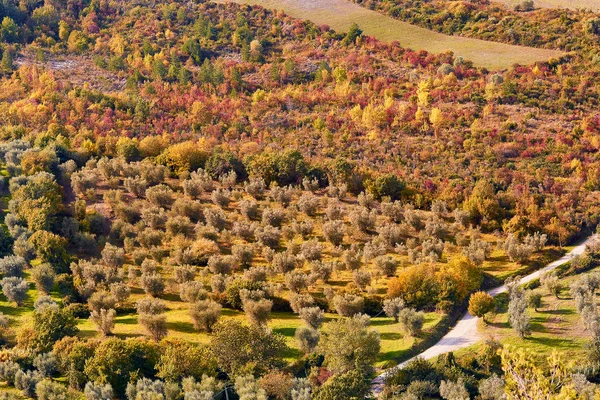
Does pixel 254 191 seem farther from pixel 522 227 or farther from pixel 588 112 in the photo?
pixel 588 112

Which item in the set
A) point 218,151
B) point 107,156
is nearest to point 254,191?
point 218,151

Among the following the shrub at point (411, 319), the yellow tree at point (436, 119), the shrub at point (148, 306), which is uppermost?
the yellow tree at point (436, 119)

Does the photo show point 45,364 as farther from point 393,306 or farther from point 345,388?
point 393,306

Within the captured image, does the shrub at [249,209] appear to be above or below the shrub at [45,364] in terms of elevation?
above

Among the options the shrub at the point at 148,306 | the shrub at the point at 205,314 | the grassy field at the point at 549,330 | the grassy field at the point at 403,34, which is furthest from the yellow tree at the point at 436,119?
the shrub at the point at 148,306

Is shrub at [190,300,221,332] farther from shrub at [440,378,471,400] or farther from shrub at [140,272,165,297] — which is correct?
shrub at [440,378,471,400]

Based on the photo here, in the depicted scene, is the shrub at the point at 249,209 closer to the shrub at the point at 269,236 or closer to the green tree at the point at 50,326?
the shrub at the point at 269,236
